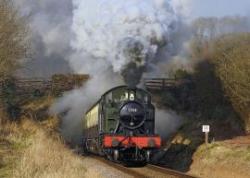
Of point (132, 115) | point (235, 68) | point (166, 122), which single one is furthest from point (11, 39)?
point (166, 122)

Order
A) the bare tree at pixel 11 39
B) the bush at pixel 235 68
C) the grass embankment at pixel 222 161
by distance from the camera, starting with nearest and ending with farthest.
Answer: the grass embankment at pixel 222 161, the bare tree at pixel 11 39, the bush at pixel 235 68

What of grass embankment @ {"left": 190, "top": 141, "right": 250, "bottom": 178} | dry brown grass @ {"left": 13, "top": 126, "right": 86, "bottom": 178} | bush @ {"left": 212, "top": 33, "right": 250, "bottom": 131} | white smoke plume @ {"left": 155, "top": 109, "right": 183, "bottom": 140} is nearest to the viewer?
dry brown grass @ {"left": 13, "top": 126, "right": 86, "bottom": 178}

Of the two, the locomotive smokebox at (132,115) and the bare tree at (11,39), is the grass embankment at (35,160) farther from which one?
the bare tree at (11,39)

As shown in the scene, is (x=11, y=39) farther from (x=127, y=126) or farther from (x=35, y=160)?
(x=35, y=160)

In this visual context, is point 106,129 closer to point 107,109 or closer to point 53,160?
point 107,109

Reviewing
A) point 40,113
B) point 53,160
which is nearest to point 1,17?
point 53,160

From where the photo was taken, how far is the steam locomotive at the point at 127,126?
2116 cm

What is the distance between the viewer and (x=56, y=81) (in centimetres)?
4125

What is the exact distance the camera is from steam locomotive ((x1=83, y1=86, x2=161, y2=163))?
21.2m

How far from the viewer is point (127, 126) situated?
70.2 feet

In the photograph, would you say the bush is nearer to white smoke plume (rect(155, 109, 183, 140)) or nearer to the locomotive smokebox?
white smoke plume (rect(155, 109, 183, 140))

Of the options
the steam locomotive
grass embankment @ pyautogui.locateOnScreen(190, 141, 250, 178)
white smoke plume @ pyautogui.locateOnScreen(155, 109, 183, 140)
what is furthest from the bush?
the steam locomotive

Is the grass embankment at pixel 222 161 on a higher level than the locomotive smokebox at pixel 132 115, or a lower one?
lower

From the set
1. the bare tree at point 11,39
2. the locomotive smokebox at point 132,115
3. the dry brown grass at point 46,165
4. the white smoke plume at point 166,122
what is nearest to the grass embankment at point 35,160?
the dry brown grass at point 46,165
